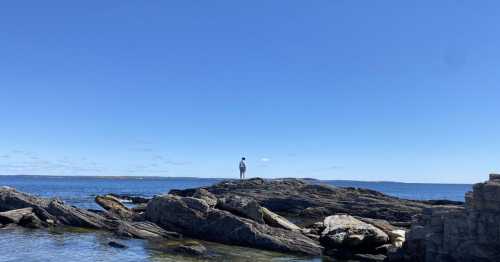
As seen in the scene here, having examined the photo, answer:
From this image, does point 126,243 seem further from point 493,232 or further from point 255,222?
point 493,232

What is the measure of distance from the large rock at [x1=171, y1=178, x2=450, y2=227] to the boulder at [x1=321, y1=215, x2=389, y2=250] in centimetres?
980

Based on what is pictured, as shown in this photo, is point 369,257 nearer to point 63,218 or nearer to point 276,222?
point 276,222

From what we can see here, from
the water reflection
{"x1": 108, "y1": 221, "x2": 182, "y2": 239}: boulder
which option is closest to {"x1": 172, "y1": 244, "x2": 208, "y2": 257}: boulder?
the water reflection

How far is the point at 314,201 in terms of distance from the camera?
46.3m

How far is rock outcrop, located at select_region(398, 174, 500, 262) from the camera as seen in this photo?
836 inches

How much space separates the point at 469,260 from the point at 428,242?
1962 millimetres

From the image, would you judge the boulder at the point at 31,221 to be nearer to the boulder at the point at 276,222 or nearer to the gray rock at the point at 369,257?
the boulder at the point at 276,222

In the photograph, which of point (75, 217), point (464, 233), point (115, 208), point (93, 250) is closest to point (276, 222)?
point (93, 250)

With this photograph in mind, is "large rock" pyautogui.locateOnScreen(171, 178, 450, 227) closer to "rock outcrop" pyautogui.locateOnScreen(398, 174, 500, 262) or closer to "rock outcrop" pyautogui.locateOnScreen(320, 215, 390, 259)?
"rock outcrop" pyautogui.locateOnScreen(320, 215, 390, 259)

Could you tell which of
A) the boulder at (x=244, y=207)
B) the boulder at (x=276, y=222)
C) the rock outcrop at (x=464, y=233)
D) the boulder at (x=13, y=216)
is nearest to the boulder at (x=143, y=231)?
the boulder at (x=244, y=207)

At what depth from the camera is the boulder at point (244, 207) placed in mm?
30469

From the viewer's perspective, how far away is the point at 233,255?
25.3 meters

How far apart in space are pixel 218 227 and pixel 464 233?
13.4 metres

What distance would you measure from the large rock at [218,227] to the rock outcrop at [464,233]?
16.7 feet
